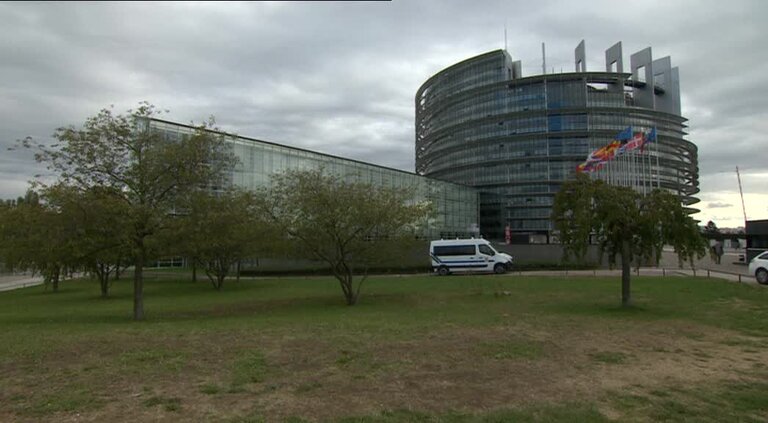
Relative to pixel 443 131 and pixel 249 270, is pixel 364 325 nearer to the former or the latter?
pixel 249 270

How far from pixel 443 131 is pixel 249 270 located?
97.7 metres

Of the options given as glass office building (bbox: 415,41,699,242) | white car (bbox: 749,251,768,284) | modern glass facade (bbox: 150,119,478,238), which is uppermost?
glass office building (bbox: 415,41,699,242)

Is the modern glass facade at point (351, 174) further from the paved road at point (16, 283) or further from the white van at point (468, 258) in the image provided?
the paved road at point (16, 283)

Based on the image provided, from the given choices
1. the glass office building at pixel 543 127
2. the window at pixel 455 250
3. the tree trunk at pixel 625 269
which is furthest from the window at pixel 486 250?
the glass office building at pixel 543 127

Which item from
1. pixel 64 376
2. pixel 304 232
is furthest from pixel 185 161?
pixel 64 376

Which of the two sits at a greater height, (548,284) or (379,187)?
(379,187)

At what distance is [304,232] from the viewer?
18672mm

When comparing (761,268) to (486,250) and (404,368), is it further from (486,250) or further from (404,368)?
(404,368)

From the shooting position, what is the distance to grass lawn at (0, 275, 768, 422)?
5781 millimetres

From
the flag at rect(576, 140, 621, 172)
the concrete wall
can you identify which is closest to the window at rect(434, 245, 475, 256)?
the concrete wall

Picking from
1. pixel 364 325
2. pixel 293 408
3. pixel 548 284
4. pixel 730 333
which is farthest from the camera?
pixel 548 284

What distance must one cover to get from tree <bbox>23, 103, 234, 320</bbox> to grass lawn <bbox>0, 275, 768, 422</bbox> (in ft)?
10.2

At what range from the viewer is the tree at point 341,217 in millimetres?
18141

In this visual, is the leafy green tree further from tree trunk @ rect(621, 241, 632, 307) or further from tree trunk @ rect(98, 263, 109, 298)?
tree trunk @ rect(621, 241, 632, 307)
